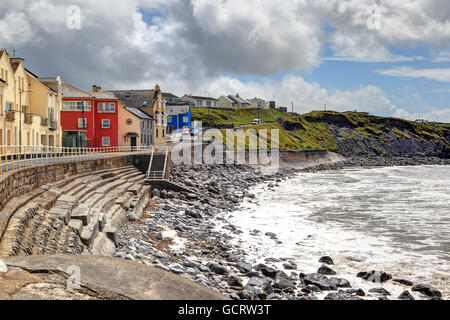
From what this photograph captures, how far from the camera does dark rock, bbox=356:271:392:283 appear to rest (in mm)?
14945

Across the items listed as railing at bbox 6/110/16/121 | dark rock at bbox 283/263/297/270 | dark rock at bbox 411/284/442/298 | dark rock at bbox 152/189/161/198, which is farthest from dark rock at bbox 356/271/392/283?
railing at bbox 6/110/16/121

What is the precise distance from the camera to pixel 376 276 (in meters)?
15.1

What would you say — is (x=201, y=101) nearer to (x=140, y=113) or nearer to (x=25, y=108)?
(x=140, y=113)

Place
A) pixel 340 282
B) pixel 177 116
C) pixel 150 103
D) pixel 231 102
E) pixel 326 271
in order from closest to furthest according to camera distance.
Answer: pixel 340 282 < pixel 326 271 < pixel 150 103 < pixel 177 116 < pixel 231 102

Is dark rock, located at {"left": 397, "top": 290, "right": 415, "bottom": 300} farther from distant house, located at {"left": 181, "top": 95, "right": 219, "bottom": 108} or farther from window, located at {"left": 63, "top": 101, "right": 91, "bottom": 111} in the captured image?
distant house, located at {"left": 181, "top": 95, "right": 219, "bottom": 108}

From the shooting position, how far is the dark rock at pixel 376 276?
49.0 ft

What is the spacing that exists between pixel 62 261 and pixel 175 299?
2867mm

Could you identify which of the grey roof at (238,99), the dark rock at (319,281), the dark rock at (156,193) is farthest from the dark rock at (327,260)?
the grey roof at (238,99)

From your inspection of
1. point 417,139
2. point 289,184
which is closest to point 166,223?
point 289,184

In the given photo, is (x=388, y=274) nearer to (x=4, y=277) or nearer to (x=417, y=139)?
(x=4, y=277)

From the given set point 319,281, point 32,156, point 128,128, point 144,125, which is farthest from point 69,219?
point 144,125

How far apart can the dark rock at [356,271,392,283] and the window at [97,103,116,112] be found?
4589 cm

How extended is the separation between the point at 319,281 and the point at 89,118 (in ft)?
150

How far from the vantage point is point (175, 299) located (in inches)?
272
